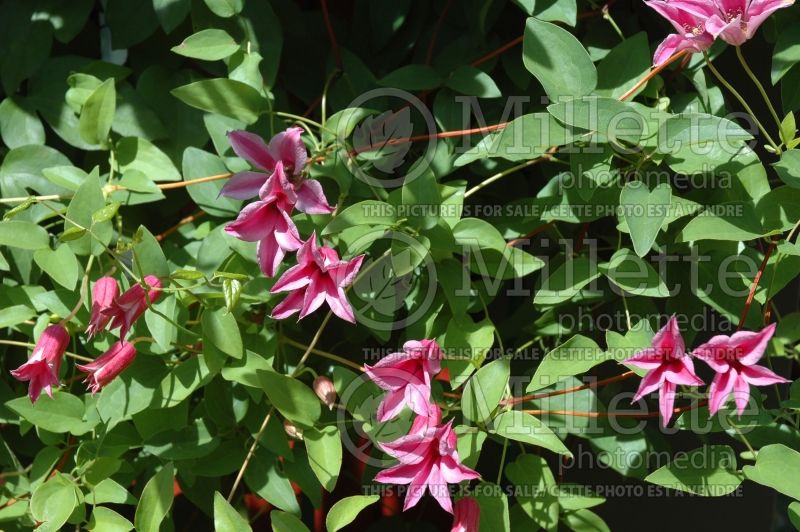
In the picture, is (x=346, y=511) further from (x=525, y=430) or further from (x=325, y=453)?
(x=525, y=430)

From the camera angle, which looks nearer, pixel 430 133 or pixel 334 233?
pixel 334 233

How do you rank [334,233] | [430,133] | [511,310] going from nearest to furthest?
[334,233] < [430,133] < [511,310]

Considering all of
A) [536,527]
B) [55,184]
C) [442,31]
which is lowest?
[536,527]

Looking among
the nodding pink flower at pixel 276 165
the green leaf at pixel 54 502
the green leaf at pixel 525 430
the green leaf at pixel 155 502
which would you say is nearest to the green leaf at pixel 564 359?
the green leaf at pixel 525 430

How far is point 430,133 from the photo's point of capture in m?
0.97

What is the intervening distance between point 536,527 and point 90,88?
67cm

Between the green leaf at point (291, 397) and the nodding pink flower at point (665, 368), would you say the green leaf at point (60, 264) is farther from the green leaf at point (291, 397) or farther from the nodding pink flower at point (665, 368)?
the nodding pink flower at point (665, 368)

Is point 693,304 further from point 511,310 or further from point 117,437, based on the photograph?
point 117,437

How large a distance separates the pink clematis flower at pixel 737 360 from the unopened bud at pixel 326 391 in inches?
13.8

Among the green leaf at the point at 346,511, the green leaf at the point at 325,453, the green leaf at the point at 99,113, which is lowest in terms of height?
the green leaf at the point at 346,511

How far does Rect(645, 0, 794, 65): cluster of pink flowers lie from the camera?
2.34 feet

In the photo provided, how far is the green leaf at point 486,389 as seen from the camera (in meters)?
0.81

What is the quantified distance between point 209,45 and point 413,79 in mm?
216

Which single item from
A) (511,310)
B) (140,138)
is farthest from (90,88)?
(511,310)
